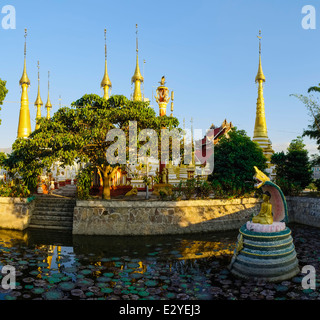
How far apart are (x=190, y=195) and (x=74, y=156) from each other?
6673 mm

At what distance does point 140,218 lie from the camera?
14.6 meters

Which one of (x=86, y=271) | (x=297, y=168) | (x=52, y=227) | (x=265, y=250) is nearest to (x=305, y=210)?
(x=297, y=168)

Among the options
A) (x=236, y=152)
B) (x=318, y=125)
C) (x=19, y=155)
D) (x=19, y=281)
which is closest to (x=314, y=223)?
(x=236, y=152)

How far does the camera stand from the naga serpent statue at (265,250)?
8383mm

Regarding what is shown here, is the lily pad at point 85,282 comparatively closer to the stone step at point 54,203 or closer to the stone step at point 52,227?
the stone step at point 52,227

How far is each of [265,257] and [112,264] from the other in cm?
510

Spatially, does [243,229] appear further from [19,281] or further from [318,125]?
[318,125]

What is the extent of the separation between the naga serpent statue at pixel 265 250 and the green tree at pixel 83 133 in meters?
8.16

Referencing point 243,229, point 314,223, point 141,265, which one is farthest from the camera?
point 314,223

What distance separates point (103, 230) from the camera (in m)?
14.4

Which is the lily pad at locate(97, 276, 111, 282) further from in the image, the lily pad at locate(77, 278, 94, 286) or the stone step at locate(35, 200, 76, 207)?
the stone step at locate(35, 200, 76, 207)

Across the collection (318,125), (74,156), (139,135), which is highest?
(318,125)

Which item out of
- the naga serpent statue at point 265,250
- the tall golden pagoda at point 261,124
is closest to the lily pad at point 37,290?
the naga serpent statue at point 265,250

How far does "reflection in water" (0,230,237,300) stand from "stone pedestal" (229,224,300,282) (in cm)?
125
